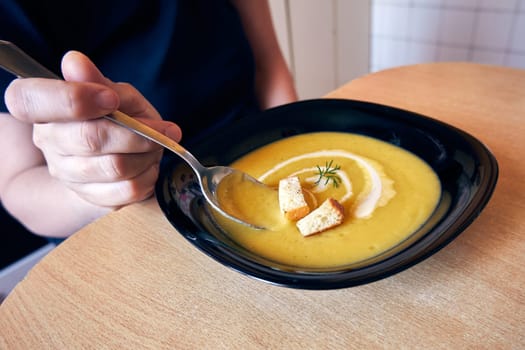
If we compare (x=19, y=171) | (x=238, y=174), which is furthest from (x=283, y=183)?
(x=19, y=171)

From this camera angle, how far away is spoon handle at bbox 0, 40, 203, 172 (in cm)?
58

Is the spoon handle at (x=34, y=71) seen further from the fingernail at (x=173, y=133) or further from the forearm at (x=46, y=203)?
the forearm at (x=46, y=203)

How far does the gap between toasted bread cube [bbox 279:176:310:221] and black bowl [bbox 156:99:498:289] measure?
0.30ft

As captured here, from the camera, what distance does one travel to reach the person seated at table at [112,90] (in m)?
0.63

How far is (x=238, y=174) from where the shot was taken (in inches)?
29.4

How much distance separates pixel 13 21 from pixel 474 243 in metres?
0.89

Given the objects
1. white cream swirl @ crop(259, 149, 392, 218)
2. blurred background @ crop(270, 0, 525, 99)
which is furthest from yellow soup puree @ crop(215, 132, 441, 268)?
blurred background @ crop(270, 0, 525, 99)

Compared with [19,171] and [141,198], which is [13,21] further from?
[141,198]

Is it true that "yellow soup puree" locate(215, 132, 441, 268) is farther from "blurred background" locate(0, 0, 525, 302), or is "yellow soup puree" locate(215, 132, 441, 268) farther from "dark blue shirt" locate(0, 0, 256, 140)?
"blurred background" locate(0, 0, 525, 302)

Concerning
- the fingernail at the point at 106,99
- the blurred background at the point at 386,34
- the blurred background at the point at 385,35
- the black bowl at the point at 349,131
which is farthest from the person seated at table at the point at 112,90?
the blurred background at the point at 386,34

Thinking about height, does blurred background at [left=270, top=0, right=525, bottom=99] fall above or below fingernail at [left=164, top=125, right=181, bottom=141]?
below

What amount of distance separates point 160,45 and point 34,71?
428 millimetres

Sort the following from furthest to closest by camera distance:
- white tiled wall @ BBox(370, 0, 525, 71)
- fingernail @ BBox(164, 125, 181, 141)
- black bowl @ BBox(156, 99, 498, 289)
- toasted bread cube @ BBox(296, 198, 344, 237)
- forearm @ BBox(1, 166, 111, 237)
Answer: white tiled wall @ BBox(370, 0, 525, 71) → forearm @ BBox(1, 166, 111, 237) → fingernail @ BBox(164, 125, 181, 141) → toasted bread cube @ BBox(296, 198, 344, 237) → black bowl @ BBox(156, 99, 498, 289)

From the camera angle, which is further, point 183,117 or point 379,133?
point 183,117
